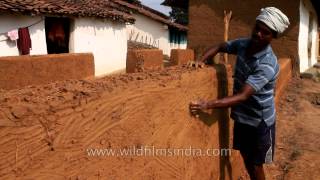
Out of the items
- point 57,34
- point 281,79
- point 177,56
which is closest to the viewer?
point 281,79

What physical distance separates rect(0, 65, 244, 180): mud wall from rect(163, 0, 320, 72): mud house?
797 cm

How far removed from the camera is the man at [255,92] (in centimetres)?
294

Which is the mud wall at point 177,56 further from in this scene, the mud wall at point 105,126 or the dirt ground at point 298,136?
the mud wall at point 105,126

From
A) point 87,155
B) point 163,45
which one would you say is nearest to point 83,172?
point 87,155

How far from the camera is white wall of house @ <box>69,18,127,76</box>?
46.1 feet

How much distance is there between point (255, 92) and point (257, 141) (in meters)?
0.54

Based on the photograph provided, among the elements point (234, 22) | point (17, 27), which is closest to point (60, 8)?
point (17, 27)

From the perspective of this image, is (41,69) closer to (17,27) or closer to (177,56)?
(177,56)

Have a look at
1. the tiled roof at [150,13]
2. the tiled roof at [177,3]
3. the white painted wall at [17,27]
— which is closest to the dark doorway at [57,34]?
the white painted wall at [17,27]

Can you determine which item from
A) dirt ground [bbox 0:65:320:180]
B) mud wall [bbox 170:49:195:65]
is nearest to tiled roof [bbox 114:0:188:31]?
mud wall [bbox 170:49:195:65]

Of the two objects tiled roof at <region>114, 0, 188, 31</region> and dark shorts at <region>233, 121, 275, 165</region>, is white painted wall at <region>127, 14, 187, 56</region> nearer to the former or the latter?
tiled roof at <region>114, 0, 188, 31</region>

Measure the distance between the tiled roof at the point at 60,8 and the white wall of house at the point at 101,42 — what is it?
0.38m

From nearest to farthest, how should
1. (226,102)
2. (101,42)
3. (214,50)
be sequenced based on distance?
(226,102) < (214,50) < (101,42)

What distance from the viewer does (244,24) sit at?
11.5 m
